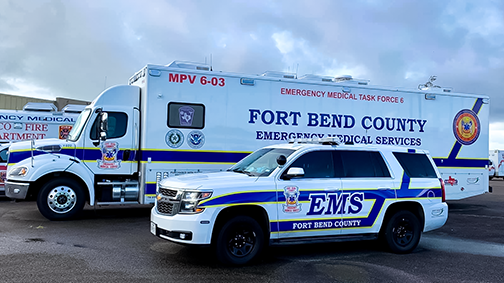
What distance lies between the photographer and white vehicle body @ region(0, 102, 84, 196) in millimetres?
15977


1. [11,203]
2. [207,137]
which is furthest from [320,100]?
[11,203]

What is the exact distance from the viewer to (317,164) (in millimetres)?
7219

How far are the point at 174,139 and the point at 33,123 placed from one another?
8.07 meters

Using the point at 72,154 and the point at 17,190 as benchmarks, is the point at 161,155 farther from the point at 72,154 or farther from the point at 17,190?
the point at 17,190

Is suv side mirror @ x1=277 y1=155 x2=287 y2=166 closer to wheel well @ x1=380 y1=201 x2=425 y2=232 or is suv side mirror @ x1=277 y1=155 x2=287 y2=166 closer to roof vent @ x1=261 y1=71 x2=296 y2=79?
wheel well @ x1=380 y1=201 x2=425 y2=232

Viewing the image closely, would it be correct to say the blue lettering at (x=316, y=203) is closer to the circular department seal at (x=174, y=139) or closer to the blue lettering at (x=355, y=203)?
the blue lettering at (x=355, y=203)

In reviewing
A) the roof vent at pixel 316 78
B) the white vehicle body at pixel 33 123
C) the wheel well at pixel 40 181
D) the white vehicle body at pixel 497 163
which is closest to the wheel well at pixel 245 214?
the wheel well at pixel 40 181

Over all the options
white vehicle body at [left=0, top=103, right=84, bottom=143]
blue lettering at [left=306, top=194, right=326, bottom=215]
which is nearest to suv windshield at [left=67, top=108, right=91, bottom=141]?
white vehicle body at [left=0, top=103, right=84, bottom=143]

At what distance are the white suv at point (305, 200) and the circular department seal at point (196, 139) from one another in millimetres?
3575

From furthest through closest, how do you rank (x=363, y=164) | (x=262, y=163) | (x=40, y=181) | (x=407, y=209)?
1. (x=40, y=181)
2. (x=407, y=209)
3. (x=363, y=164)
4. (x=262, y=163)

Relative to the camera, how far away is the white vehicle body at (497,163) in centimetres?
3550

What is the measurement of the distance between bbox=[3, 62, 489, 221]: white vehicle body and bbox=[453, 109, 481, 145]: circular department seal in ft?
4.01

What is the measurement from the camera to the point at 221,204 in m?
6.28

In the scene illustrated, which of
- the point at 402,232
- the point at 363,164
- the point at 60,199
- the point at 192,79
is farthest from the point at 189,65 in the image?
the point at 402,232
